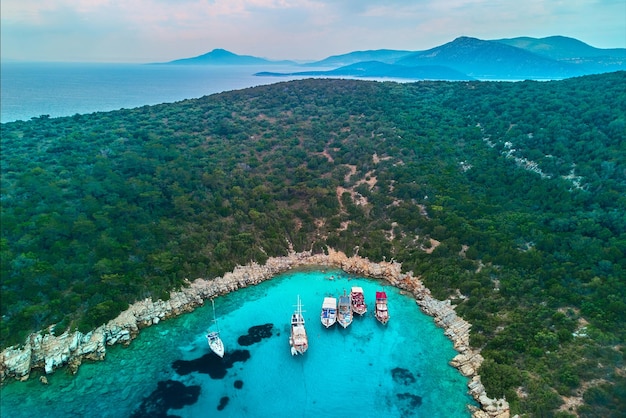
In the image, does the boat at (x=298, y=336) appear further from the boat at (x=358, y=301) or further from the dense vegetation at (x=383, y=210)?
the dense vegetation at (x=383, y=210)

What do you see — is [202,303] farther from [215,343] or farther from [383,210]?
[383,210]

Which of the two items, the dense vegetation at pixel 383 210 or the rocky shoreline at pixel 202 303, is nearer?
the rocky shoreline at pixel 202 303

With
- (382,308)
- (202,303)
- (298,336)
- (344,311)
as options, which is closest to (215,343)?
(202,303)

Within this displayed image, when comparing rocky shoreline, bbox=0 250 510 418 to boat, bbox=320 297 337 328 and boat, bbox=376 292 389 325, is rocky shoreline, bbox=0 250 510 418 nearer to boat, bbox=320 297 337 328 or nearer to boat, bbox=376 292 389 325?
boat, bbox=376 292 389 325

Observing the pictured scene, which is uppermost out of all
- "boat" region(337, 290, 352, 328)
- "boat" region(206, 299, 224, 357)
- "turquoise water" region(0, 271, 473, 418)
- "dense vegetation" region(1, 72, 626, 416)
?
"dense vegetation" region(1, 72, 626, 416)

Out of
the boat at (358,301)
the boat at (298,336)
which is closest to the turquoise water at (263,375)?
the boat at (298,336)

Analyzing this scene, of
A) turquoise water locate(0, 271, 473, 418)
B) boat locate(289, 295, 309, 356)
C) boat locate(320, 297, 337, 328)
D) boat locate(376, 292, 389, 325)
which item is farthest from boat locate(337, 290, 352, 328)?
boat locate(289, 295, 309, 356)

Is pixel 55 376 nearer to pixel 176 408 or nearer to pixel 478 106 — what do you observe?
pixel 176 408
